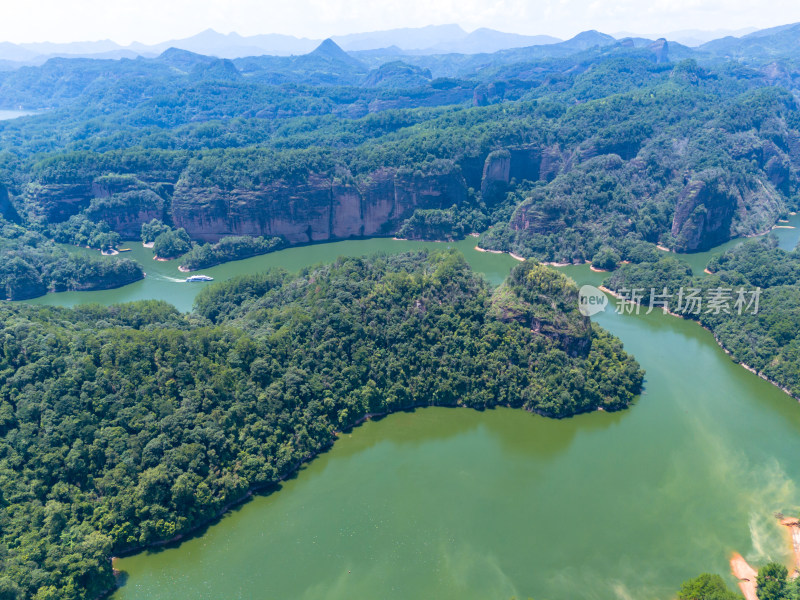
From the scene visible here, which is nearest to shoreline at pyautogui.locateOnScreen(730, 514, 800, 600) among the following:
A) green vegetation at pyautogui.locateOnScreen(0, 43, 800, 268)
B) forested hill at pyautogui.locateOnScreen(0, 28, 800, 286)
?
green vegetation at pyautogui.locateOnScreen(0, 43, 800, 268)

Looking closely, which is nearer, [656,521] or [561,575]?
[561,575]

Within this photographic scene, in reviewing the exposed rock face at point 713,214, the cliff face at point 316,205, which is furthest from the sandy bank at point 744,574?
the cliff face at point 316,205

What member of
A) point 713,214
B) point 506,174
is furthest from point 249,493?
point 506,174

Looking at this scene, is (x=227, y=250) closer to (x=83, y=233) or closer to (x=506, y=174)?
(x=83, y=233)

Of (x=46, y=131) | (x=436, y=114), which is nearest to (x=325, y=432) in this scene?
(x=436, y=114)

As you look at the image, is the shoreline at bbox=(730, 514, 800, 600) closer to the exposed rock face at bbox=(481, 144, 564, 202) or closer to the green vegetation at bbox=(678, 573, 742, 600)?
the green vegetation at bbox=(678, 573, 742, 600)

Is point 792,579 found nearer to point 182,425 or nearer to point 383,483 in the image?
point 383,483
